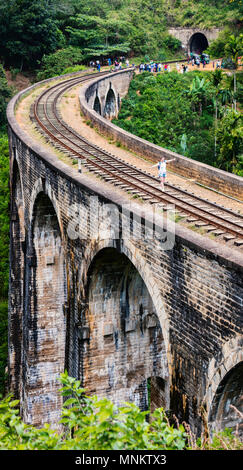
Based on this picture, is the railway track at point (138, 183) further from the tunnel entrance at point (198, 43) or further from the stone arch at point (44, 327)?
the tunnel entrance at point (198, 43)

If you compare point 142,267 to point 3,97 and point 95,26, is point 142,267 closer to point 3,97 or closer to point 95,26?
point 3,97

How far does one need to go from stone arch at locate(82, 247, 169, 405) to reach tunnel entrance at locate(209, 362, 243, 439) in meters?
4.84

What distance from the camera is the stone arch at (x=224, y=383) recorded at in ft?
26.5

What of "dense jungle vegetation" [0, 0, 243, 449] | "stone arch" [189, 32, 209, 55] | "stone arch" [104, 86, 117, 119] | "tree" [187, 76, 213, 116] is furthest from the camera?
"stone arch" [189, 32, 209, 55]

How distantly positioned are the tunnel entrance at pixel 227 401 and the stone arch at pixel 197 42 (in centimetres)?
5058

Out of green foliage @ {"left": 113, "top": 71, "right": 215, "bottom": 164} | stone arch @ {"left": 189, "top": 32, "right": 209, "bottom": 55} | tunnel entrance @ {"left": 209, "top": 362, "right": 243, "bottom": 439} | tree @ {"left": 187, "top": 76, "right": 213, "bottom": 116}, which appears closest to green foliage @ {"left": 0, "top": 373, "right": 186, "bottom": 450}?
tunnel entrance @ {"left": 209, "top": 362, "right": 243, "bottom": 439}

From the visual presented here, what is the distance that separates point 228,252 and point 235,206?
573 cm

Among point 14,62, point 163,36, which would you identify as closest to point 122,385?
point 14,62

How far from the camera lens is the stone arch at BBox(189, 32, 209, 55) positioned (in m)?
55.3

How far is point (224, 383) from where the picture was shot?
8453mm

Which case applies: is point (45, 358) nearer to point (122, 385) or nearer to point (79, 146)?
point (122, 385)

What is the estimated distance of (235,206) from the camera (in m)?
13.8

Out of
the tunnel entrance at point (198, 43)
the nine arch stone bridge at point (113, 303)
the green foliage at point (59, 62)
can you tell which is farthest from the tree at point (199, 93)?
the tunnel entrance at point (198, 43)

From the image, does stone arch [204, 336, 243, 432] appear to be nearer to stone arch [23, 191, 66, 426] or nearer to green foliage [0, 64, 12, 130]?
stone arch [23, 191, 66, 426]
